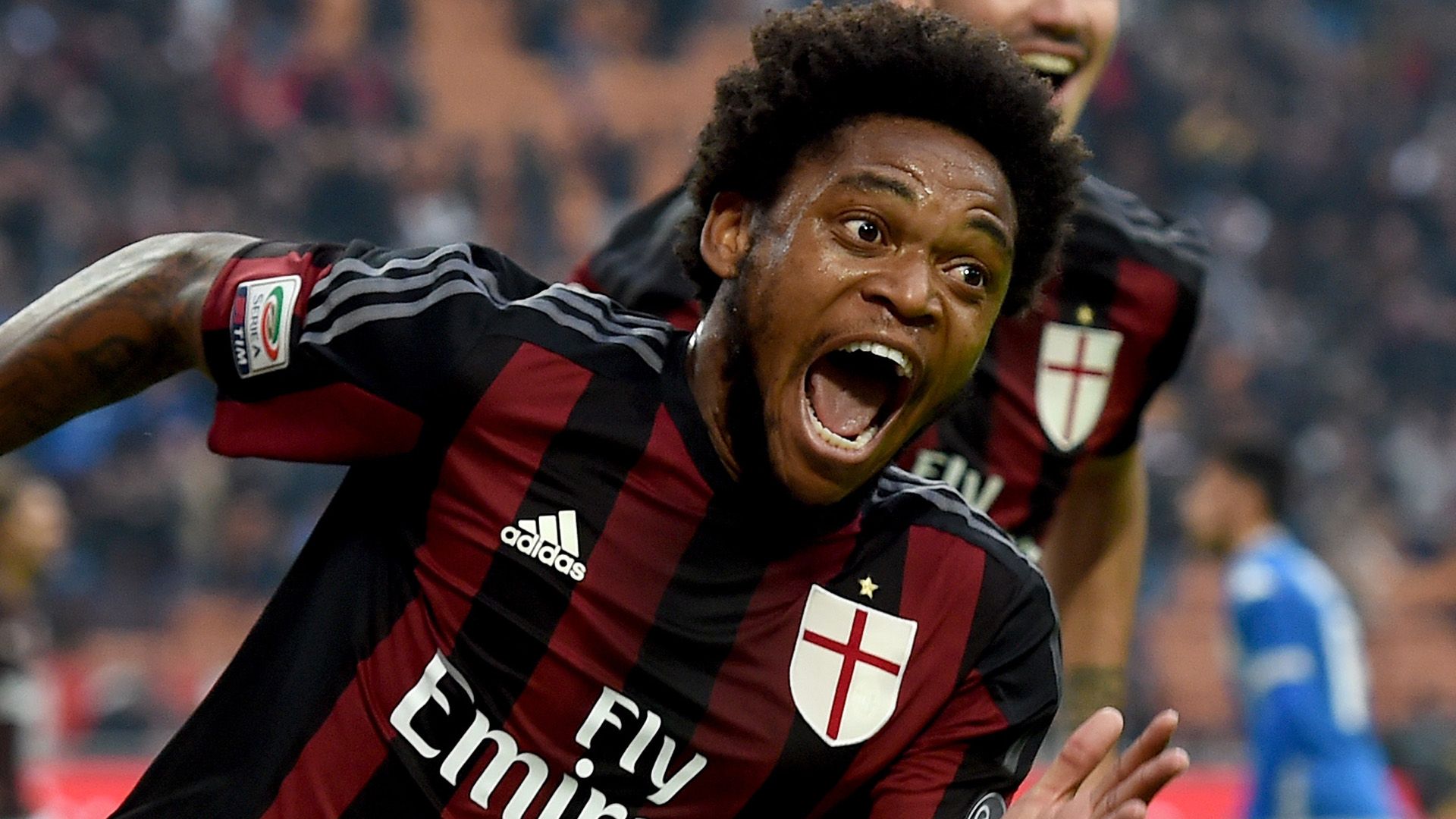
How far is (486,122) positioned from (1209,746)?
5927 millimetres

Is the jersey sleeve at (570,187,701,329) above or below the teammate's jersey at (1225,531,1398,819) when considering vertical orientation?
above

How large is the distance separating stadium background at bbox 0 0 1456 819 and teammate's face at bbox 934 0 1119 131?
4689mm

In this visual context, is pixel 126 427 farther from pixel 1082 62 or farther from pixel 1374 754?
pixel 1082 62

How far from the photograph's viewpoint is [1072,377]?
337 cm

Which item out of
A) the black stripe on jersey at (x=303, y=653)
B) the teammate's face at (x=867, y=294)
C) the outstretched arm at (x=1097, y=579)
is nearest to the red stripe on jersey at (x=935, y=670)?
the teammate's face at (x=867, y=294)

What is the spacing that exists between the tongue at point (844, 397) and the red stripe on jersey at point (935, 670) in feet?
0.68

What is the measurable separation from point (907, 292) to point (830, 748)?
544 mm

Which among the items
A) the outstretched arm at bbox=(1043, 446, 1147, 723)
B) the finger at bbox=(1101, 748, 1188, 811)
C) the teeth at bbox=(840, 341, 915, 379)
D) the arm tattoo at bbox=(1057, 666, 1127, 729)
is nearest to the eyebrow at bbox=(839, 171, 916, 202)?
the teeth at bbox=(840, 341, 915, 379)

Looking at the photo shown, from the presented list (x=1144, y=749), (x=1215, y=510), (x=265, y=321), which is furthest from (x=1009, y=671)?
(x=1215, y=510)

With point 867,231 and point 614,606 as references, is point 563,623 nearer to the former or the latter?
point 614,606

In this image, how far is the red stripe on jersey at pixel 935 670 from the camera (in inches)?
90.8

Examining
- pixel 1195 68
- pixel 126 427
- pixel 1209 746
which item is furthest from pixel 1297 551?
pixel 1195 68

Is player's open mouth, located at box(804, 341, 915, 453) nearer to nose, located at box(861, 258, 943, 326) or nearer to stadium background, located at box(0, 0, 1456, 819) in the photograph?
nose, located at box(861, 258, 943, 326)

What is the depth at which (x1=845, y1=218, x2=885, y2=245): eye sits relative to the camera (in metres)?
2.18
